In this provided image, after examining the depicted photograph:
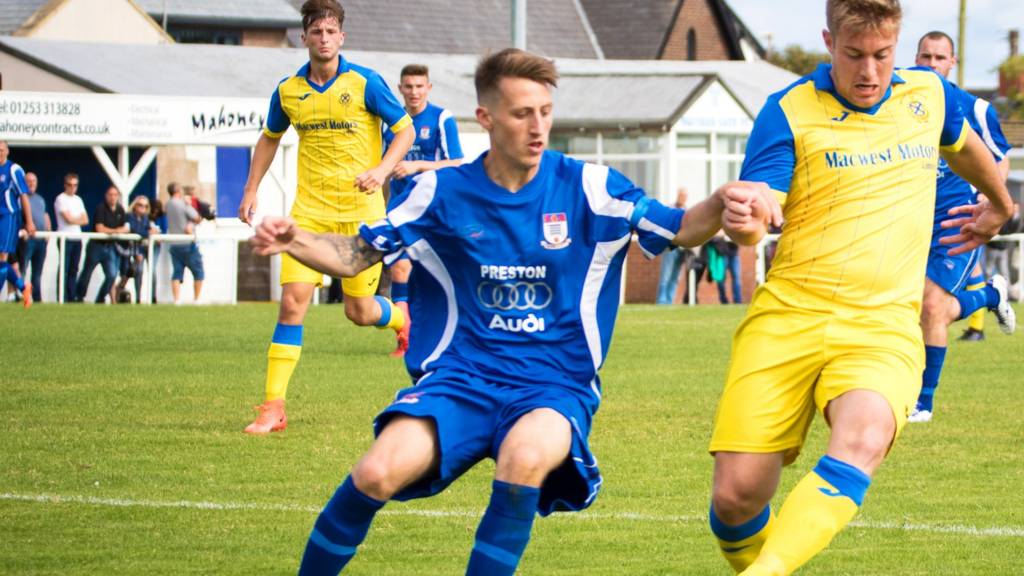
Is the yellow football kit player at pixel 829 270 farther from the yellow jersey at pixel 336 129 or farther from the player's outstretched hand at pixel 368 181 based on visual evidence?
the yellow jersey at pixel 336 129

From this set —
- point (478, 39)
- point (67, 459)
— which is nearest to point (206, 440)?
point (67, 459)

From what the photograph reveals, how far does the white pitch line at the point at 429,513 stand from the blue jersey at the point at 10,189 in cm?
1419

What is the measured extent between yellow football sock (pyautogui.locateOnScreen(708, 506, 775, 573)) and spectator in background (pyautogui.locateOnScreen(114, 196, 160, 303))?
21.4 metres

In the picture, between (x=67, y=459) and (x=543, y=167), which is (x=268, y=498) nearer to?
(x=67, y=459)

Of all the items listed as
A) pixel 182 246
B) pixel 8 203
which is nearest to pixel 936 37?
pixel 8 203

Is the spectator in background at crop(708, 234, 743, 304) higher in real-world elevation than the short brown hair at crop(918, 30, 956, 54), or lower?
lower

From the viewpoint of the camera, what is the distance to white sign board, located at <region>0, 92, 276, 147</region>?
26.8 meters

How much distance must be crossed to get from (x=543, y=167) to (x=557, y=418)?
89 centimetres

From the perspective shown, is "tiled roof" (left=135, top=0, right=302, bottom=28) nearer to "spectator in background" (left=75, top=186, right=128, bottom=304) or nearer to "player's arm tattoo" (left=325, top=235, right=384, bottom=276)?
"spectator in background" (left=75, top=186, right=128, bottom=304)

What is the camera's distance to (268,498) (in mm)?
7949

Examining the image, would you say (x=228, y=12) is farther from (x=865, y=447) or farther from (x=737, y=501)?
(x=865, y=447)

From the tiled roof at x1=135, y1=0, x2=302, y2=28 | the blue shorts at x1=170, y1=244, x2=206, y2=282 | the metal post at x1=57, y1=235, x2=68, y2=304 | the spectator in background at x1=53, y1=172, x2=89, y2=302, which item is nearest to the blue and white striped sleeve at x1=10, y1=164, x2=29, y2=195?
the spectator in background at x1=53, y1=172, x2=89, y2=302

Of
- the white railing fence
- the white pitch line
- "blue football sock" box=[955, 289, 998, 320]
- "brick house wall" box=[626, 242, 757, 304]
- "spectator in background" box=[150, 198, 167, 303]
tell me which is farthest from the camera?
"brick house wall" box=[626, 242, 757, 304]

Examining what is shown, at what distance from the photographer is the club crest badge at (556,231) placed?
565cm
